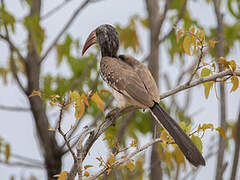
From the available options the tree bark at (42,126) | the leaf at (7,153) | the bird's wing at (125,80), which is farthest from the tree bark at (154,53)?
the leaf at (7,153)

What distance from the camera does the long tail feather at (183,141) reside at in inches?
71.6

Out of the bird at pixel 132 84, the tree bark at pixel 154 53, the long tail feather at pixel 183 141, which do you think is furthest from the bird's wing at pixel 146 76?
the tree bark at pixel 154 53

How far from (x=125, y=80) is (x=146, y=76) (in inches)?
7.1

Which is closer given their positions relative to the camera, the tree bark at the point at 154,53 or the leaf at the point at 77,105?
the leaf at the point at 77,105

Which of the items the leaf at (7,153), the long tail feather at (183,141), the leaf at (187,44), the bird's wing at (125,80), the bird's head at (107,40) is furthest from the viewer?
the leaf at (7,153)

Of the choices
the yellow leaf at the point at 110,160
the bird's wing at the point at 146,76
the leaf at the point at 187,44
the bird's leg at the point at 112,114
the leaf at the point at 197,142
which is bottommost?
the yellow leaf at the point at 110,160

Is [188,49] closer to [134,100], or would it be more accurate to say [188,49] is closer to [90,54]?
[134,100]

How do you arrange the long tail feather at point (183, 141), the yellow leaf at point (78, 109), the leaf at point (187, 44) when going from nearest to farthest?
the yellow leaf at point (78, 109), the long tail feather at point (183, 141), the leaf at point (187, 44)

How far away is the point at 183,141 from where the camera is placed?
1.88m

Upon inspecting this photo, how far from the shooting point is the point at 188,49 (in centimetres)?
194

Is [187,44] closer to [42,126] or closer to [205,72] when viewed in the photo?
[205,72]

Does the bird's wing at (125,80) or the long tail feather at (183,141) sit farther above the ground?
the bird's wing at (125,80)

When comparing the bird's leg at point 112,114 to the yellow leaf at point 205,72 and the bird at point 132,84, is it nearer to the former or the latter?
the bird at point 132,84

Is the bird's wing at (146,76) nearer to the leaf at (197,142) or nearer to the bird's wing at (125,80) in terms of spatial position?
the bird's wing at (125,80)
